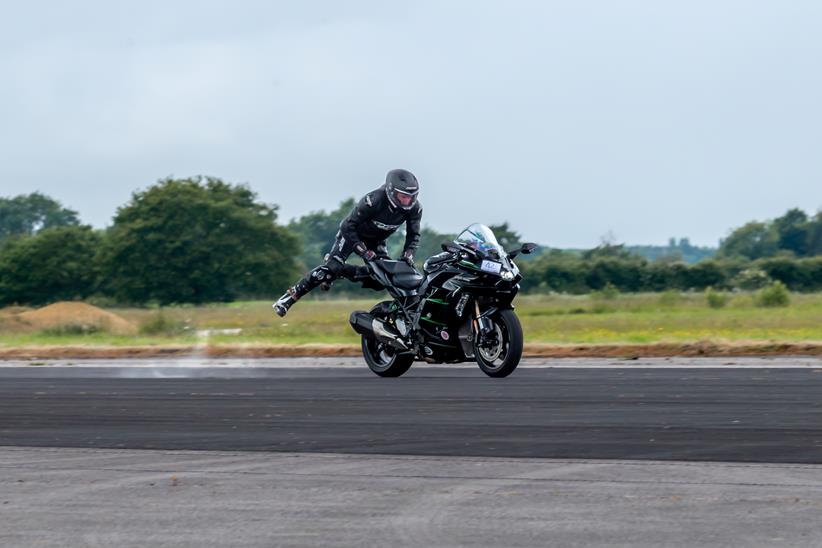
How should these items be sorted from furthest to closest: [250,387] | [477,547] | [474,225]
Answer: [474,225] < [250,387] < [477,547]

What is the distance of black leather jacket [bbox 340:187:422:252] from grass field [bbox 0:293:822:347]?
9233mm

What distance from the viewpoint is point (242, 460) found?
31.2 feet

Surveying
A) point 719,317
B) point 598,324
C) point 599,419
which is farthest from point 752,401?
point 719,317

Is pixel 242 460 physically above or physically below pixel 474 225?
below

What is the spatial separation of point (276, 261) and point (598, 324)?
47170 millimetres

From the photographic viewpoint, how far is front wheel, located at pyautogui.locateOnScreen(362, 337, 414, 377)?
1792cm

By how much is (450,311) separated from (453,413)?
4.93 m

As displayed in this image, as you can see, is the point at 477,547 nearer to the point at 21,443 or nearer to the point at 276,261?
the point at 21,443

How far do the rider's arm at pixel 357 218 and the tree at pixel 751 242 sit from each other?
95.2 m

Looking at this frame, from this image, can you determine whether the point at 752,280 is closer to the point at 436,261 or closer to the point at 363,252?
the point at 363,252

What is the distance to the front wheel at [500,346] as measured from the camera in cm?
1638

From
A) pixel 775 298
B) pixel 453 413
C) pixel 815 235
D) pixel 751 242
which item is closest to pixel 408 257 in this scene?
pixel 453 413

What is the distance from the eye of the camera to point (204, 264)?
85.2m

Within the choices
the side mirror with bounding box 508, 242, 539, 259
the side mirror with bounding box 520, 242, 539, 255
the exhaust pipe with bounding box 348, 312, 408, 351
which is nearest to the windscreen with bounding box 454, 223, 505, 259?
the side mirror with bounding box 508, 242, 539, 259
